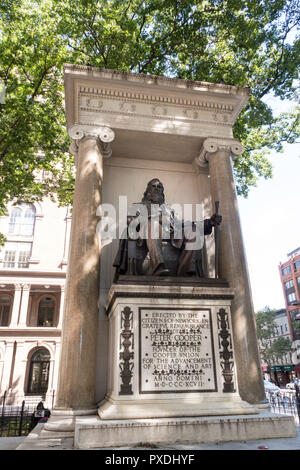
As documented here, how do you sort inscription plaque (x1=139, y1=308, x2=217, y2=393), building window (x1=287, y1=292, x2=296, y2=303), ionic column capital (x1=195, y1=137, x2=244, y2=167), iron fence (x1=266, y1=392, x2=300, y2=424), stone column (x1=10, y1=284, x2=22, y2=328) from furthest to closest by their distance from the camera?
1. building window (x1=287, y1=292, x2=296, y2=303)
2. stone column (x1=10, y1=284, x2=22, y2=328)
3. iron fence (x1=266, y1=392, x2=300, y2=424)
4. ionic column capital (x1=195, y1=137, x2=244, y2=167)
5. inscription plaque (x1=139, y1=308, x2=217, y2=393)

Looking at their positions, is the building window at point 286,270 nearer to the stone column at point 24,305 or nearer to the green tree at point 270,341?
the green tree at point 270,341

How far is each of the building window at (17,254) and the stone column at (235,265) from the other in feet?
95.0

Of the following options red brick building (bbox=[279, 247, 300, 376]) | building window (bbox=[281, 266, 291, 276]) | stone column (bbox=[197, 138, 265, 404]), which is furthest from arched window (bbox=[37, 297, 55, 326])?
building window (bbox=[281, 266, 291, 276])

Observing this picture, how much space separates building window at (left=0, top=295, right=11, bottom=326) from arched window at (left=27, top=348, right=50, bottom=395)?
4.56 meters

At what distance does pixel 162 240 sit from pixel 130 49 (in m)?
10.2

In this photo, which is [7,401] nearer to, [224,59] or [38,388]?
[38,388]

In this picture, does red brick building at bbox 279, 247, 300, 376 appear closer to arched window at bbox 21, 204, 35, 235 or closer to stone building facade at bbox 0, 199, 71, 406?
stone building facade at bbox 0, 199, 71, 406

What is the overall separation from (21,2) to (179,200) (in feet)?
39.9

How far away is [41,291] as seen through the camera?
107 ft

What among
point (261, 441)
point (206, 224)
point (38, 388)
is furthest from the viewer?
point (38, 388)

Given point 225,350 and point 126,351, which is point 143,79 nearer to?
point 126,351

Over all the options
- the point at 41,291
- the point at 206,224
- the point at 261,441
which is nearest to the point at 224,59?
the point at 206,224

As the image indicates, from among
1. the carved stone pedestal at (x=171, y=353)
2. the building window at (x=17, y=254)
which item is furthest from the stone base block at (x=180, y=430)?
the building window at (x=17, y=254)

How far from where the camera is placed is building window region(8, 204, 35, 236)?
34.5 m
